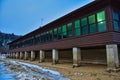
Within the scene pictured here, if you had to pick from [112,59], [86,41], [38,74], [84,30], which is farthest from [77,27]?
[38,74]

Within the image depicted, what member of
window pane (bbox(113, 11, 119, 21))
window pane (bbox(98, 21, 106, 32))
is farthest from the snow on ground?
window pane (bbox(113, 11, 119, 21))

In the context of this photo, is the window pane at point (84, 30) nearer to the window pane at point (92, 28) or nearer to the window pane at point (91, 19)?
the window pane at point (92, 28)

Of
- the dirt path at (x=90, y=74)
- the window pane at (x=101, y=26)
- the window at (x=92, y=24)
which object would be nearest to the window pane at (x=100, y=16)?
the window pane at (x=101, y=26)

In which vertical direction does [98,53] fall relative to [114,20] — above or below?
below

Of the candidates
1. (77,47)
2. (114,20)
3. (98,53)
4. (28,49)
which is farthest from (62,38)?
(28,49)

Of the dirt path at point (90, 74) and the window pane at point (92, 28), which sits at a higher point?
the window pane at point (92, 28)

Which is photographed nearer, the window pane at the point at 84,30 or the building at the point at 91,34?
the building at the point at 91,34

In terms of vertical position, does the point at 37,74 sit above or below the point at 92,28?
below

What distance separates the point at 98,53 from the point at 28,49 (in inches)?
745

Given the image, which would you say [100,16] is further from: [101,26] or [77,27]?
[77,27]

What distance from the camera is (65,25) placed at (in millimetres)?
17766

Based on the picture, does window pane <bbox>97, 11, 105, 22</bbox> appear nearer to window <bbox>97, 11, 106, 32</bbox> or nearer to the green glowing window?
window <bbox>97, 11, 106, 32</bbox>

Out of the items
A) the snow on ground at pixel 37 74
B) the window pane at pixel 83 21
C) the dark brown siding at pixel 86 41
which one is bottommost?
the snow on ground at pixel 37 74

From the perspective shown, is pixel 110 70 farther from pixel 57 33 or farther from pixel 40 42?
pixel 40 42
